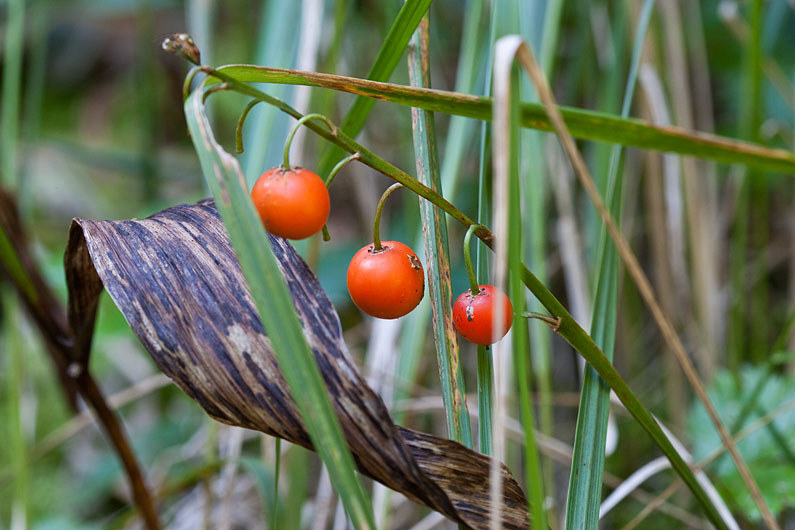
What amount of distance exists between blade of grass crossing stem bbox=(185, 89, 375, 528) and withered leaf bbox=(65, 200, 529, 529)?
0.17 feet

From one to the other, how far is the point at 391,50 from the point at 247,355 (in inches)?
10.6

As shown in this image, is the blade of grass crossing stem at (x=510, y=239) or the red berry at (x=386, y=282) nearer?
the blade of grass crossing stem at (x=510, y=239)

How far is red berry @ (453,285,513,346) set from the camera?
0.47m

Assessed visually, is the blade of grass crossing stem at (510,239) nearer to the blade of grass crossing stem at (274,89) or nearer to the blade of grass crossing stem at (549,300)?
the blade of grass crossing stem at (549,300)

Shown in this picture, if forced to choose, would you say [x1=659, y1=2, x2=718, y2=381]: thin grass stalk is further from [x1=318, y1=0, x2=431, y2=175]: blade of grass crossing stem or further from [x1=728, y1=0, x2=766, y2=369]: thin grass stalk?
[x1=318, y1=0, x2=431, y2=175]: blade of grass crossing stem

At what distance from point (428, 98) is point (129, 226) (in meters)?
0.25

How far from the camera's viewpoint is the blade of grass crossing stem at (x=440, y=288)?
502mm

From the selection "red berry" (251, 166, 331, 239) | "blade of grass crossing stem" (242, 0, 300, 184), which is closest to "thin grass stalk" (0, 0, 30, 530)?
"blade of grass crossing stem" (242, 0, 300, 184)

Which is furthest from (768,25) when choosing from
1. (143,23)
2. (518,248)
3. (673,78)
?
(143,23)

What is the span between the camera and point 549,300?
0.48 metres

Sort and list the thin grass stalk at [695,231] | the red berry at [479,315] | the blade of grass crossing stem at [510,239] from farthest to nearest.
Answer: the thin grass stalk at [695,231]
the red berry at [479,315]
the blade of grass crossing stem at [510,239]

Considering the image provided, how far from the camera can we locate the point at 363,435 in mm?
429

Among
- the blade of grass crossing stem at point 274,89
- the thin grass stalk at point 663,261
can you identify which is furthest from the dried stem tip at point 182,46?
the thin grass stalk at point 663,261

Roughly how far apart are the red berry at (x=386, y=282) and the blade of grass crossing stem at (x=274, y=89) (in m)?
0.52
